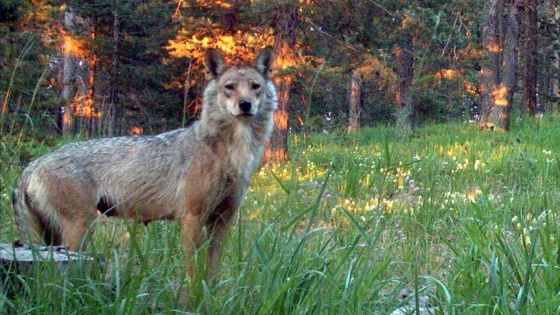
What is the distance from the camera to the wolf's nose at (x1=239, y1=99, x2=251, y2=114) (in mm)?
5676

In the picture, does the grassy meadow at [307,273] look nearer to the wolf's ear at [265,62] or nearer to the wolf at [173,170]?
the wolf at [173,170]

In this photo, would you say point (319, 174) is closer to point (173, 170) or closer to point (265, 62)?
point (265, 62)

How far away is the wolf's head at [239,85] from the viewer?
5.72m

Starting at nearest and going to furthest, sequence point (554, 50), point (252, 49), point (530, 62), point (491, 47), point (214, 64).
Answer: point (214, 64) < point (252, 49) < point (491, 47) < point (530, 62) < point (554, 50)

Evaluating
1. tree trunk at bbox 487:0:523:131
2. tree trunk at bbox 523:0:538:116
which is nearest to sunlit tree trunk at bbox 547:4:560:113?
tree trunk at bbox 523:0:538:116

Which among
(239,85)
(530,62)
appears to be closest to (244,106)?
(239,85)

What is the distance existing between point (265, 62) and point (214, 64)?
47 centimetres

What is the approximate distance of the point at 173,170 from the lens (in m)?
5.91

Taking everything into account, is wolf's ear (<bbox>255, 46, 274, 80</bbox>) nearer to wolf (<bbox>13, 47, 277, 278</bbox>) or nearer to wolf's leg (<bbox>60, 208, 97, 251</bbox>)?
wolf (<bbox>13, 47, 277, 278</bbox>)

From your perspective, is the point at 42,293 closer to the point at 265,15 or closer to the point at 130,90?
the point at 265,15

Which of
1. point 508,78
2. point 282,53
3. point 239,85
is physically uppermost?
point 282,53

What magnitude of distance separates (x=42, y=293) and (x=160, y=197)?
2969 millimetres

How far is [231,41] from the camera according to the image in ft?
48.1

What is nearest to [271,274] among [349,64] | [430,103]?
[349,64]
